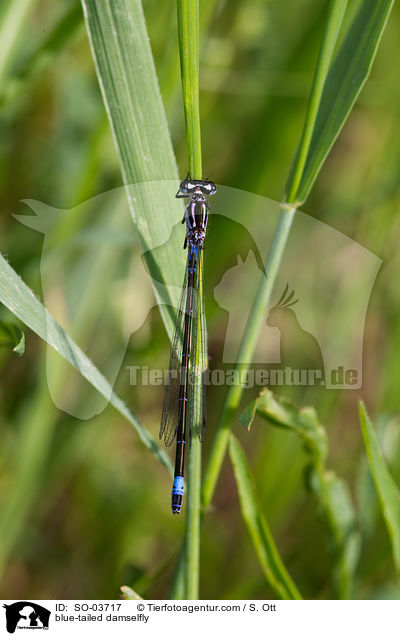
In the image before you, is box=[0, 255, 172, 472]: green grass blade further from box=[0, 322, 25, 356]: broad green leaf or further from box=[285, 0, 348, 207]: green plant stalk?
box=[285, 0, 348, 207]: green plant stalk

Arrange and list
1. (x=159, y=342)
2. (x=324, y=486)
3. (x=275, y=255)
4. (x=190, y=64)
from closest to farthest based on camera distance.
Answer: (x=190, y=64)
(x=275, y=255)
(x=324, y=486)
(x=159, y=342)

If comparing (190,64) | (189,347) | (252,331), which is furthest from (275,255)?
(190,64)

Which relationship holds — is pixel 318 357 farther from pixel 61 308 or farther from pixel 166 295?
pixel 166 295

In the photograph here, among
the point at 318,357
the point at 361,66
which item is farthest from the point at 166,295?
the point at 318,357

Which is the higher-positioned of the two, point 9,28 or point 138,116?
point 9,28

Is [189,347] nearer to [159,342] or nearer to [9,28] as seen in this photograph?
[159,342]

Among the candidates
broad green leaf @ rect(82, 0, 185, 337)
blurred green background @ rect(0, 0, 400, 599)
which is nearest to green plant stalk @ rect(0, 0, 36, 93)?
blurred green background @ rect(0, 0, 400, 599)
